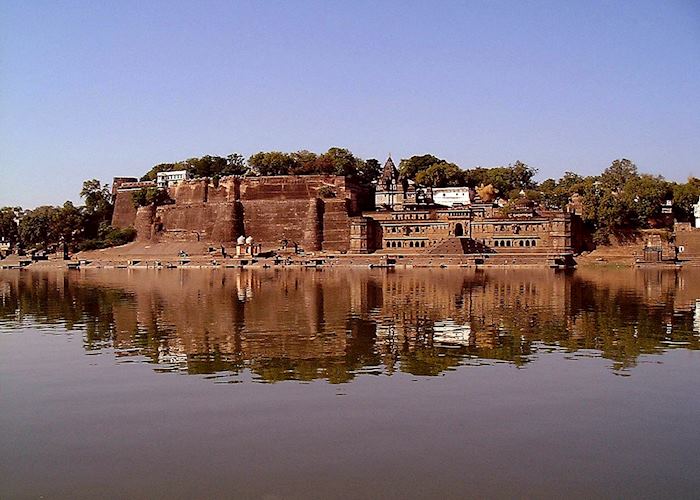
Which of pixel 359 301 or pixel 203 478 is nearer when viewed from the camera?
pixel 203 478

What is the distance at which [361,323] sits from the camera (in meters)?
19.9

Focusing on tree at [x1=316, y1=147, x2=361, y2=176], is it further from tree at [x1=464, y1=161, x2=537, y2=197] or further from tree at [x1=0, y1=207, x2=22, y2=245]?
tree at [x1=0, y1=207, x2=22, y2=245]

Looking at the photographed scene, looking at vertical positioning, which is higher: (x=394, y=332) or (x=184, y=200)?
(x=184, y=200)

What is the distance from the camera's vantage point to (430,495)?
7516mm

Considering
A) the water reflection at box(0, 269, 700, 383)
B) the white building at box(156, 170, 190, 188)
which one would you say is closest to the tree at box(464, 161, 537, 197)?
the white building at box(156, 170, 190, 188)

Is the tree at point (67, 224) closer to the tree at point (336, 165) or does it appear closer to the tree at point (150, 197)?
the tree at point (150, 197)

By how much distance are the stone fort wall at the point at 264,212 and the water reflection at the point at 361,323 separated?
104 ft

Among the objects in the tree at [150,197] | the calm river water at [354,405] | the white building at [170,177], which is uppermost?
the white building at [170,177]

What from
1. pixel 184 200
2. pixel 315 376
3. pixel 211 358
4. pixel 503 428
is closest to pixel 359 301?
pixel 211 358

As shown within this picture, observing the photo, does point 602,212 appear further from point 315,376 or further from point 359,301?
point 315,376

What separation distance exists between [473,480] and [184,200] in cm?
6844

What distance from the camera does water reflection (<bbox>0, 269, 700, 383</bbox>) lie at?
14469mm

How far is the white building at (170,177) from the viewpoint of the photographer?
3169 inches

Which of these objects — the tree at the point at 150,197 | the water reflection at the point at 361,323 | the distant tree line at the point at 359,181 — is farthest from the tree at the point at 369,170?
the water reflection at the point at 361,323
